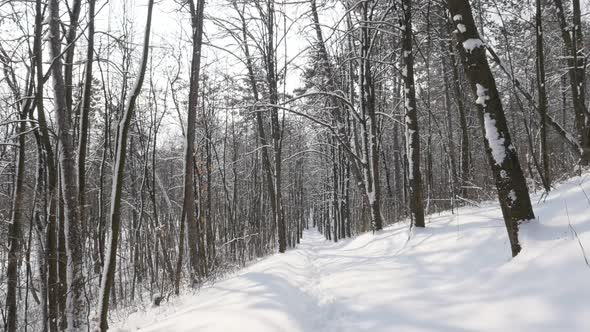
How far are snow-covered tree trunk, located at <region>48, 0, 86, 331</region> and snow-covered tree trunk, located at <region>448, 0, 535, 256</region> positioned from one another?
213 inches

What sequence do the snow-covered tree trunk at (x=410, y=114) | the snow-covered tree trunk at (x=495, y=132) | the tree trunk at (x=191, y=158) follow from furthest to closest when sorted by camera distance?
the tree trunk at (x=191, y=158) < the snow-covered tree trunk at (x=410, y=114) < the snow-covered tree trunk at (x=495, y=132)

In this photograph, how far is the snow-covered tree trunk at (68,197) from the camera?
4.82m

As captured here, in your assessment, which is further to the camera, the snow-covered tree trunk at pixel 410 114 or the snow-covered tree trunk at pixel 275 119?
the snow-covered tree trunk at pixel 275 119

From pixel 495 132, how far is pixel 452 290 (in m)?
1.89

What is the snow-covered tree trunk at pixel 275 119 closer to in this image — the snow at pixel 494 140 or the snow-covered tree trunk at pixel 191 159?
the snow-covered tree trunk at pixel 191 159

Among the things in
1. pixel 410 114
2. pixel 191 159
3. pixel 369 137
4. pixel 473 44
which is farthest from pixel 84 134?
pixel 369 137

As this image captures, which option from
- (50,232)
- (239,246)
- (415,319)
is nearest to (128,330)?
(50,232)

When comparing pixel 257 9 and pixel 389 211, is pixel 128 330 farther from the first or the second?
pixel 389 211

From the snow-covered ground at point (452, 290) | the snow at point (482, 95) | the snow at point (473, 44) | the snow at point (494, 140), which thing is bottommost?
the snow-covered ground at point (452, 290)

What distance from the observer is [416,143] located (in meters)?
7.65

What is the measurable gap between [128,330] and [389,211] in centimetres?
1497

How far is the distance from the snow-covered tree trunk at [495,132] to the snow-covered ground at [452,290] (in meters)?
0.21

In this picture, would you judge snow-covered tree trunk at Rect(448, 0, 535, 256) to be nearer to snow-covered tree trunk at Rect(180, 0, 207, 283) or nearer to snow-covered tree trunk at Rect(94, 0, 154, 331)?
snow-covered tree trunk at Rect(94, 0, 154, 331)

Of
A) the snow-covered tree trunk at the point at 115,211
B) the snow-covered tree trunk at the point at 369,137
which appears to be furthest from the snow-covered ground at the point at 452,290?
the snow-covered tree trunk at the point at 369,137
